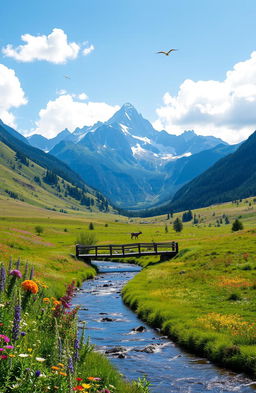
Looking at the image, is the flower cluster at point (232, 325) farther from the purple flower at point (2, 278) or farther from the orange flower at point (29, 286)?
the purple flower at point (2, 278)

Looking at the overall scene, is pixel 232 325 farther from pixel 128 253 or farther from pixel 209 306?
pixel 128 253

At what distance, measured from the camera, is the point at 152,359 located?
734 inches

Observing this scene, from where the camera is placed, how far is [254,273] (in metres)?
35.9

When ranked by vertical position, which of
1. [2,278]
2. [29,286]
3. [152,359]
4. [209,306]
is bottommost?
[152,359]

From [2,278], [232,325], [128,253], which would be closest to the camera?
[2,278]

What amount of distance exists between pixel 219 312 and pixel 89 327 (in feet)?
28.1

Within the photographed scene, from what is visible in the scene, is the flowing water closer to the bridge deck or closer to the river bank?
the river bank

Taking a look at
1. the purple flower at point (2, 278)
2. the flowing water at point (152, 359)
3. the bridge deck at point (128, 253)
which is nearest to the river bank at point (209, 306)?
the flowing water at point (152, 359)

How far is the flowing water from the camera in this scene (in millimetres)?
15187

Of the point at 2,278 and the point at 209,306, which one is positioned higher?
the point at 2,278

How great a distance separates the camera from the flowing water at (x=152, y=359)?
598 inches

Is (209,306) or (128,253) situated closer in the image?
(209,306)

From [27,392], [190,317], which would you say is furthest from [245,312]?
[27,392]

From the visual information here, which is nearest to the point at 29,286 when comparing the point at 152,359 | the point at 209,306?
the point at 152,359
